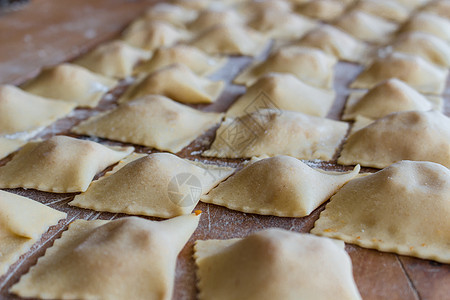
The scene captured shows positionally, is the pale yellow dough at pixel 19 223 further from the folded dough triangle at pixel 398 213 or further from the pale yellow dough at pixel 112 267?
the folded dough triangle at pixel 398 213

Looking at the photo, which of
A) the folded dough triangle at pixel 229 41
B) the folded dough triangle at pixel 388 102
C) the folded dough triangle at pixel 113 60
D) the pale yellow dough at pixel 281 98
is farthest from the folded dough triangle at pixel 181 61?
the folded dough triangle at pixel 388 102

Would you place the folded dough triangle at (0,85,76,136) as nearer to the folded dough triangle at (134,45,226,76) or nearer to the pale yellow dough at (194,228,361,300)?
the folded dough triangle at (134,45,226,76)

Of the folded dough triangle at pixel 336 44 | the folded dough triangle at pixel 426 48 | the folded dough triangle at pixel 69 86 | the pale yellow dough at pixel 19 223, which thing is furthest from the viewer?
the folded dough triangle at pixel 336 44

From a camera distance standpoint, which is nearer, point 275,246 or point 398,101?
point 275,246

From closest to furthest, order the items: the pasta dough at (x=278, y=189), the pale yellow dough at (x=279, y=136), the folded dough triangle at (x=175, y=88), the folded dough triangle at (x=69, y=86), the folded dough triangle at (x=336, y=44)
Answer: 1. the pasta dough at (x=278, y=189)
2. the pale yellow dough at (x=279, y=136)
3. the folded dough triangle at (x=175, y=88)
4. the folded dough triangle at (x=69, y=86)
5. the folded dough triangle at (x=336, y=44)

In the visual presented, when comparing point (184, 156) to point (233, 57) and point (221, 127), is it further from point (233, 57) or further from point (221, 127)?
point (233, 57)

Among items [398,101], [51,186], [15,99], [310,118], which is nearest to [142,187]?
[51,186]

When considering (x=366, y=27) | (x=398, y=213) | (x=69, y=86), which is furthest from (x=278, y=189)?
(x=366, y=27)
